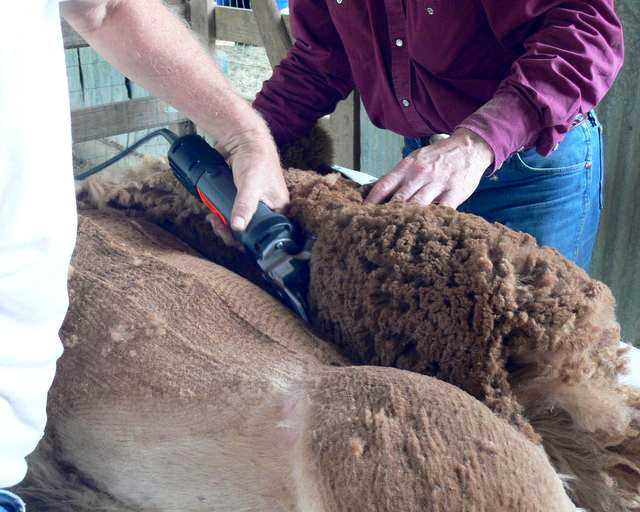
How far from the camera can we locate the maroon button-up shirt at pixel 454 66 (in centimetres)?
105

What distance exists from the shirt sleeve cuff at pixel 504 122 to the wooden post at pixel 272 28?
234 centimetres

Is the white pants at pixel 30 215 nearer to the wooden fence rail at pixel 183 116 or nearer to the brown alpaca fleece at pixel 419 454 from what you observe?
the brown alpaca fleece at pixel 419 454

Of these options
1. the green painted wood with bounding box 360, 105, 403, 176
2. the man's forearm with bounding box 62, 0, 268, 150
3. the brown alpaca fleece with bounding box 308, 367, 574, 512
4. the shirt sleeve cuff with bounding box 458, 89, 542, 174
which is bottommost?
the green painted wood with bounding box 360, 105, 403, 176

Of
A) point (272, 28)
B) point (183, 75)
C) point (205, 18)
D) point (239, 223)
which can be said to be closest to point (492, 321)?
point (239, 223)

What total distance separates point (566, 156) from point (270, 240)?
0.71m

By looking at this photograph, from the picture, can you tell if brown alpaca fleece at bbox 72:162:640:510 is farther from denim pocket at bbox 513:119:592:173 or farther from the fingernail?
denim pocket at bbox 513:119:592:173

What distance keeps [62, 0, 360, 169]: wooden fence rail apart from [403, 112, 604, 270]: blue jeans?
1851 mm

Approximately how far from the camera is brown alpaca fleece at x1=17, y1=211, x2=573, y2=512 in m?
0.57

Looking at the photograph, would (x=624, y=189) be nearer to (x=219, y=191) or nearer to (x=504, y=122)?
(x=504, y=122)

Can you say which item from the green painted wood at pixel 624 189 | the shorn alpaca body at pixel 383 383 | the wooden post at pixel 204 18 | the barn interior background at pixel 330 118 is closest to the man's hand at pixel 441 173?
the shorn alpaca body at pixel 383 383

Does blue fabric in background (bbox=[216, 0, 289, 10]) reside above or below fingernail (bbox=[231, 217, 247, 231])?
above

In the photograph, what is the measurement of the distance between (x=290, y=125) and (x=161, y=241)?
42cm

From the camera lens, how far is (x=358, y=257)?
2.63 ft

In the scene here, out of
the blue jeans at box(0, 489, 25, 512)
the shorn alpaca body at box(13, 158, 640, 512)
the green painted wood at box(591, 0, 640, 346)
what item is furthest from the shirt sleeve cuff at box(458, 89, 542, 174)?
the green painted wood at box(591, 0, 640, 346)
